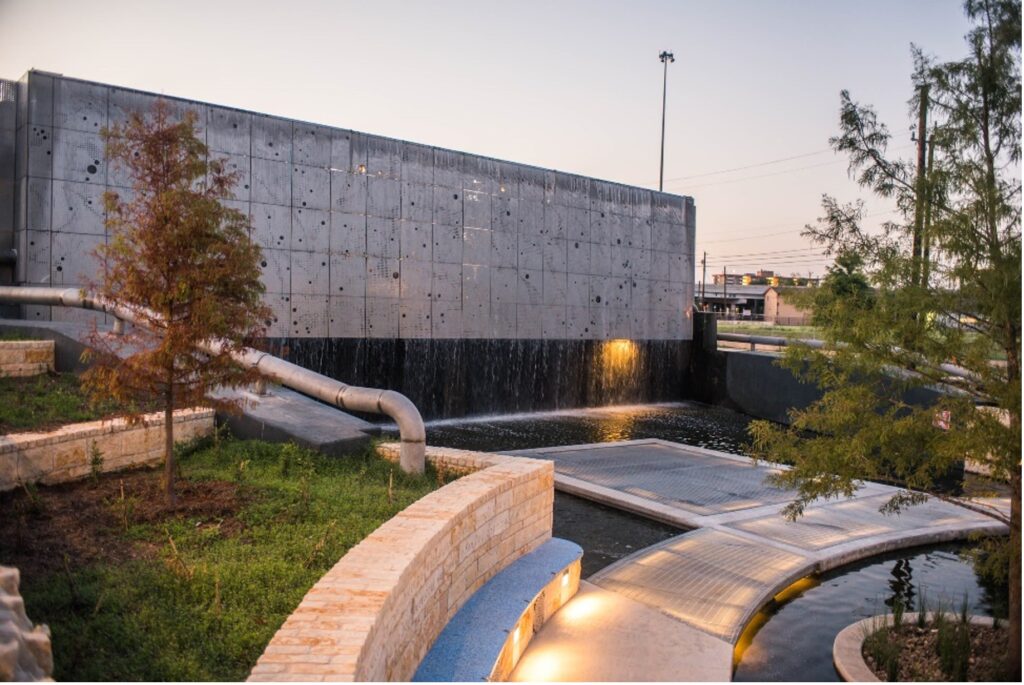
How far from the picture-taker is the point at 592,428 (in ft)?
68.0

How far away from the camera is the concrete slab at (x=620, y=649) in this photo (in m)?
6.43

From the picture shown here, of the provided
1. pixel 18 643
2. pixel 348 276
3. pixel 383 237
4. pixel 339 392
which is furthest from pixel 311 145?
pixel 18 643

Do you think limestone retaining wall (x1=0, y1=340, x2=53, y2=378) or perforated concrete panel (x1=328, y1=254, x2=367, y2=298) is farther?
perforated concrete panel (x1=328, y1=254, x2=367, y2=298)

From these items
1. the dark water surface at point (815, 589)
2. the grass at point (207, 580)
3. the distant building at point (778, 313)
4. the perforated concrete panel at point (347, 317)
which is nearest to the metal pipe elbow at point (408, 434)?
the grass at point (207, 580)

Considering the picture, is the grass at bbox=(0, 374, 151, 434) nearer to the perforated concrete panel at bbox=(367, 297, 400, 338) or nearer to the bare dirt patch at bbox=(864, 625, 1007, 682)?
the bare dirt patch at bbox=(864, 625, 1007, 682)

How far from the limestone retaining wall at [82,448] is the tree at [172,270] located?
0.78 metres

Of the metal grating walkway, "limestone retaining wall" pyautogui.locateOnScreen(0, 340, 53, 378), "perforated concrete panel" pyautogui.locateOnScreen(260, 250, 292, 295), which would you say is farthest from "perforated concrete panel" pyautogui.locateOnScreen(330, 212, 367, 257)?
"limestone retaining wall" pyautogui.locateOnScreen(0, 340, 53, 378)

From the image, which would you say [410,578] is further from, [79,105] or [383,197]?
[383,197]

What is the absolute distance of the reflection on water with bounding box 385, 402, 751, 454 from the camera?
18.2 m

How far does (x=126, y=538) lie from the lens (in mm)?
6508

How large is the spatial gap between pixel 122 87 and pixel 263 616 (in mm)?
15252

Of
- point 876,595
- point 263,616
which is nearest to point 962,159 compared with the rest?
point 876,595

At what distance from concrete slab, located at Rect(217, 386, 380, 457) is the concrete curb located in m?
5.91

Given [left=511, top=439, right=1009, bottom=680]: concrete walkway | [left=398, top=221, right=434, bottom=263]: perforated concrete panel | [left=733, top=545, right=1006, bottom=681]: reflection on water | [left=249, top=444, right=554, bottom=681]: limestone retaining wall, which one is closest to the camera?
[left=249, top=444, right=554, bottom=681]: limestone retaining wall
